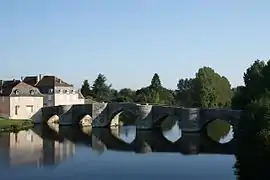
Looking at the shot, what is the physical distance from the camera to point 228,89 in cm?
8400

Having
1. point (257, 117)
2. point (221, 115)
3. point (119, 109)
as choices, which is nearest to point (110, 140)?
point (221, 115)

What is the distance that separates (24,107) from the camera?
65125mm

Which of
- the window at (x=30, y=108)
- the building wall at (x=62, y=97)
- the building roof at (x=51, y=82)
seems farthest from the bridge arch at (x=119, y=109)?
the building roof at (x=51, y=82)

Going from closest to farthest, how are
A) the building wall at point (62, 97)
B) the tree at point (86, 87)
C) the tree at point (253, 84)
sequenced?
1. the tree at point (253, 84)
2. the building wall at point (62, 97)
3. the tree at point (86, 87)

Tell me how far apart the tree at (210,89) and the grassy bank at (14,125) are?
28.5 metres

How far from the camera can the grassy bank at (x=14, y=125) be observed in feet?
178

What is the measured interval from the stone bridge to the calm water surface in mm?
1886

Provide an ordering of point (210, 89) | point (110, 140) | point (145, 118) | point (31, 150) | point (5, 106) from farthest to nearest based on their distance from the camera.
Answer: point (210, 89), point (5, 106), point (145, 118), point (110, 140), point (31, 150)

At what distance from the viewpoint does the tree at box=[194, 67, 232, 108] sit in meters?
78.6

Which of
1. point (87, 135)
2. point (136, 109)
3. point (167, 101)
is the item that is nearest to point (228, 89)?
point (167, 101)

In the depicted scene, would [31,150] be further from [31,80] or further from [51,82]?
[31,80]

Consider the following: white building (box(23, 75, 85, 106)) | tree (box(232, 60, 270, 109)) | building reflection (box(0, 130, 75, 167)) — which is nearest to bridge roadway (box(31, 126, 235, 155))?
building reflection (box(0, 130, 75, 167))

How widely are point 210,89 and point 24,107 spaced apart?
28.7m

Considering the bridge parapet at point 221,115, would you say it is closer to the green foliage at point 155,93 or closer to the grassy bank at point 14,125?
the grassy bank at point 14,125
